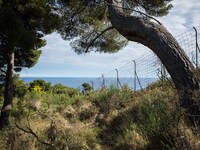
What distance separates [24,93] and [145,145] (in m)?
11.3

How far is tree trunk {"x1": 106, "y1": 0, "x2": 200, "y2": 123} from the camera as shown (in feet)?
17.9

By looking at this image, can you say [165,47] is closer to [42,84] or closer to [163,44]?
[163,44]

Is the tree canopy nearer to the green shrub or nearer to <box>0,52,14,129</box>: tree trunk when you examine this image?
<box>0,52,14,129</box>: tree trunk

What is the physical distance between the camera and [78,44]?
38.3ft

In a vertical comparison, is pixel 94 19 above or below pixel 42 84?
above

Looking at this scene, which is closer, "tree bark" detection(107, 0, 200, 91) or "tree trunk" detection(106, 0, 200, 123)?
"tree trunk" detection(106, 0, 200, 123)

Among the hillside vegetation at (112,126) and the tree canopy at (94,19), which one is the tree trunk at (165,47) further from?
the tree canopy at (94,19)

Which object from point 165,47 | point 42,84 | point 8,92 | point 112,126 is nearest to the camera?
point 165,47

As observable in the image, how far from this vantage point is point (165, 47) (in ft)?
19.5

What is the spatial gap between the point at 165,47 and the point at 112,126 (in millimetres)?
3168

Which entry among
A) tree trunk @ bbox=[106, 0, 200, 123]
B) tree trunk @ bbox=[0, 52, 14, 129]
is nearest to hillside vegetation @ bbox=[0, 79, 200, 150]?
tree trunk @ bbox=[106, 0, 200, 123]

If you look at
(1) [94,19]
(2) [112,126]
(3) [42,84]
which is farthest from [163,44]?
(3) [42,84]

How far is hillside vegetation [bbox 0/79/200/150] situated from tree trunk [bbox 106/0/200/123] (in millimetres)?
246

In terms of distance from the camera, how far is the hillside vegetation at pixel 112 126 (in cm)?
515
